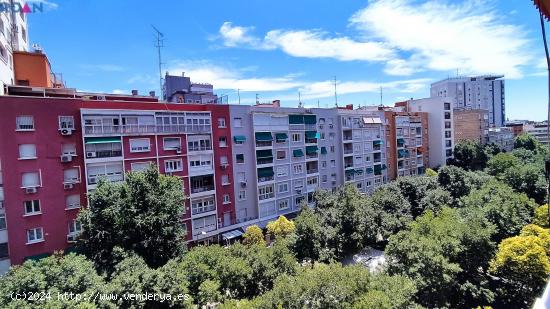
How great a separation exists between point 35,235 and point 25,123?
820cm

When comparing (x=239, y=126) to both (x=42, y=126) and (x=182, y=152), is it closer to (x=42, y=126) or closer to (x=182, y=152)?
(x=182, y=152)

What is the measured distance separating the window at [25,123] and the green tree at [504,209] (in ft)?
116

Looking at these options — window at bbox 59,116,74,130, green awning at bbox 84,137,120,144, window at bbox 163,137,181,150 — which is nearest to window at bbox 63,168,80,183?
green awning at bbox 84,137,120,144

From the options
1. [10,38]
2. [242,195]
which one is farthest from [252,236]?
[10,38]

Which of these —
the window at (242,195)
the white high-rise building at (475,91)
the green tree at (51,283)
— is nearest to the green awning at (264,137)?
the window at (242,195)

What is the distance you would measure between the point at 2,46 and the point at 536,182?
5273 centimetres

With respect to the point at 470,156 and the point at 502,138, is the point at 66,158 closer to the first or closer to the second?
the point at 470,156

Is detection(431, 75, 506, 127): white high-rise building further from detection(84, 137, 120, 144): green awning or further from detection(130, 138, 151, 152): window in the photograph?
detection(84, 137, 120, 144): green awning

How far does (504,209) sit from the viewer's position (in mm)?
27328

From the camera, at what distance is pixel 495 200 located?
94.8ft

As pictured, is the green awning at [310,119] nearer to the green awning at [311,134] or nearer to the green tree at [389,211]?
the green awning at [311,134]

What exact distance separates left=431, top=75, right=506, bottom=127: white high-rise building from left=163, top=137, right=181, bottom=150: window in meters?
131

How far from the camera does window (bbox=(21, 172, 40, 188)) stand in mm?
23069

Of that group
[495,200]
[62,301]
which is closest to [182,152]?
[62,301]
